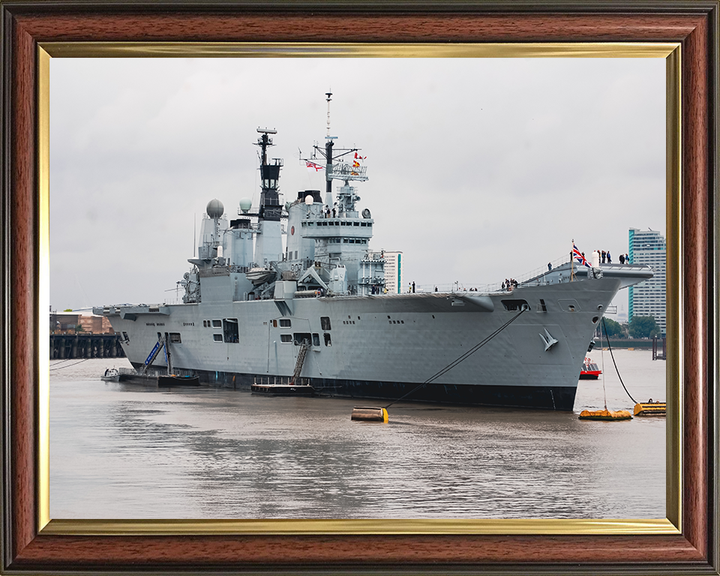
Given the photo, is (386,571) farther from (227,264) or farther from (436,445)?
(227,264)

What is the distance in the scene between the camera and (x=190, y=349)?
3622cm

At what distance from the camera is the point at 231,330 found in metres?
33.0

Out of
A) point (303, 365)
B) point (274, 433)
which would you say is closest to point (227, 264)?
point (303, 365)

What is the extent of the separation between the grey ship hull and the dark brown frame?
51.2 feet

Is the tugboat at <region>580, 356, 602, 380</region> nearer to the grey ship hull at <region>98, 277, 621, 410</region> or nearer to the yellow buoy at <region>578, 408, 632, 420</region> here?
the grey ship hull at <region>98, 277, 621, 410</region>

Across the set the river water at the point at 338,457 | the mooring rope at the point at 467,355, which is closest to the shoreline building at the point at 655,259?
the river water at the point at 338,457

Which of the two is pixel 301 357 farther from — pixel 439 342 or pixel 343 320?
pixel 439 342

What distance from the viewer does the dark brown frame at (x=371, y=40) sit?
3814 millimetres

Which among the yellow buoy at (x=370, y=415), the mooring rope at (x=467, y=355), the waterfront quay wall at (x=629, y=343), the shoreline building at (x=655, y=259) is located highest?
the shoreline building at (x=655, y=259)

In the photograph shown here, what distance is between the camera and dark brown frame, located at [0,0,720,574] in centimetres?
381

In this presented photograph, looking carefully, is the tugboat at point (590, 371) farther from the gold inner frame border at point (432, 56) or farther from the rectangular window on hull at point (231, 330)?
the gold inner frame border at point (432, 56)

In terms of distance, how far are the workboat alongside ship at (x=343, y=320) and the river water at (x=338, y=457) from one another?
1196mm

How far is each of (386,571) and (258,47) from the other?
2754 millimetres

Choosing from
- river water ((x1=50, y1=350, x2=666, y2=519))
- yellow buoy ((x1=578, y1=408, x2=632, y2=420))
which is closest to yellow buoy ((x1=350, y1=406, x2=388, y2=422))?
river water ((x1=50, y1=350, x2=666, y2=519))
